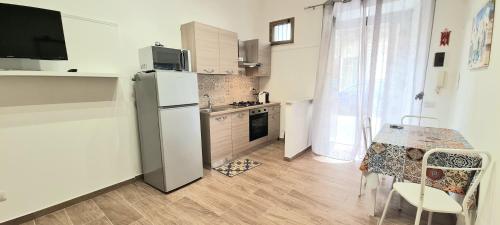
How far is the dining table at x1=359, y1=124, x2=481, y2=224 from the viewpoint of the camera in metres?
1.59

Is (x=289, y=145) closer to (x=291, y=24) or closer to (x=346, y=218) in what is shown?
(x=346, y=218)

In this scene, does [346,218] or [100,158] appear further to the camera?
[100,158]

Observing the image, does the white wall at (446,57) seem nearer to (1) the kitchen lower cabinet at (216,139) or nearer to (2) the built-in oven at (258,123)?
(2) the built-in oven at (258,123)

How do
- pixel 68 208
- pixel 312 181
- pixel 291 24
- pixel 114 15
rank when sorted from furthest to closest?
pixel 291 24, pixel 312 181, pixel 114 15, pixel 68 208

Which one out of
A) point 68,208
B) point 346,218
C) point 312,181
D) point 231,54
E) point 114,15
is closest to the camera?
point 346,218

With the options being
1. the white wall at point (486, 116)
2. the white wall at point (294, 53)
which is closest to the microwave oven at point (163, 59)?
the white wall at point (294, 53)

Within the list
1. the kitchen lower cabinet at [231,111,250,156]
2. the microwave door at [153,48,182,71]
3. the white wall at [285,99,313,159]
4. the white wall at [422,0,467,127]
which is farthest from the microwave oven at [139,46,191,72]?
the white wall at [422,0,467,127]

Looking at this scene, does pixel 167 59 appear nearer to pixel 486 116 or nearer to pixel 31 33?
pixel 31 33

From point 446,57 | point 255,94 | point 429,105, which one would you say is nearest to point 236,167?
point 255,94

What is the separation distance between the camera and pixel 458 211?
4.58 ft

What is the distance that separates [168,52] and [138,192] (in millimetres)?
1757

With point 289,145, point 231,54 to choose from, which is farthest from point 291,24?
point 289,145

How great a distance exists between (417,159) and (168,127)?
2438 mm

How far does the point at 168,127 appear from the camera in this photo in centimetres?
246
